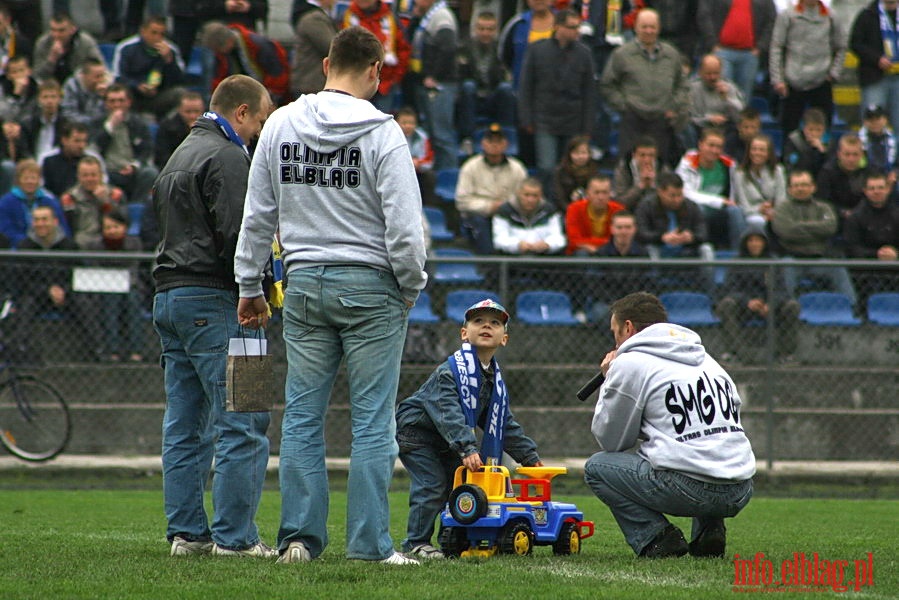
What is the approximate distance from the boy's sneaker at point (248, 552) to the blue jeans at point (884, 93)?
13.1 metres

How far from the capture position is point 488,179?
14711mm

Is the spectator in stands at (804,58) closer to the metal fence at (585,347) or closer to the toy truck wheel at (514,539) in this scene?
the metal fence at (585,347)

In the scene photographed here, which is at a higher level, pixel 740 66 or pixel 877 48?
pixel 877 48

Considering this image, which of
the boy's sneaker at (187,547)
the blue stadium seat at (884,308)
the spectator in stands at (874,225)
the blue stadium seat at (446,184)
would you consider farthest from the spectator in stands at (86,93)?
the boy's sneaker at (187,547)

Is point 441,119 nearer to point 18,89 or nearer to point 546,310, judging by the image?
point 546,310

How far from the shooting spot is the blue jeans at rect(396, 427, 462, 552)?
666cm

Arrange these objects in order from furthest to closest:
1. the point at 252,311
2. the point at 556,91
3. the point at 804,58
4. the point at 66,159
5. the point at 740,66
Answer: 1. the point at 740,66
2. the point at 804,58
3. the point at 556,91
4. the point at 66,159
5. the point at 252,311

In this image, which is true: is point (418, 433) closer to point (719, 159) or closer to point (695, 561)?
point (695, 561)

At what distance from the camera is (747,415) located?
41.3ft

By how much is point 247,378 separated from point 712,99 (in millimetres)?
11788

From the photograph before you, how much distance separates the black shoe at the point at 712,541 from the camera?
6.45 meters

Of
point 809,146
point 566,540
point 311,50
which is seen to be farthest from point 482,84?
point 566,540

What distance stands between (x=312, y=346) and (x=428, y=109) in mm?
10583

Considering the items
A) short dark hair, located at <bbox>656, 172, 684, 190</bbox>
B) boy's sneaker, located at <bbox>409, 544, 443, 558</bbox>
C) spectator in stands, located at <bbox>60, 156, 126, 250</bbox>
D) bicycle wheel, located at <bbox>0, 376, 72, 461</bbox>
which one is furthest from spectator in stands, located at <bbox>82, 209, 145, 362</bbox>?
boy's sneaker, located at <bbox>409, 544, 443, 558</bbox>
